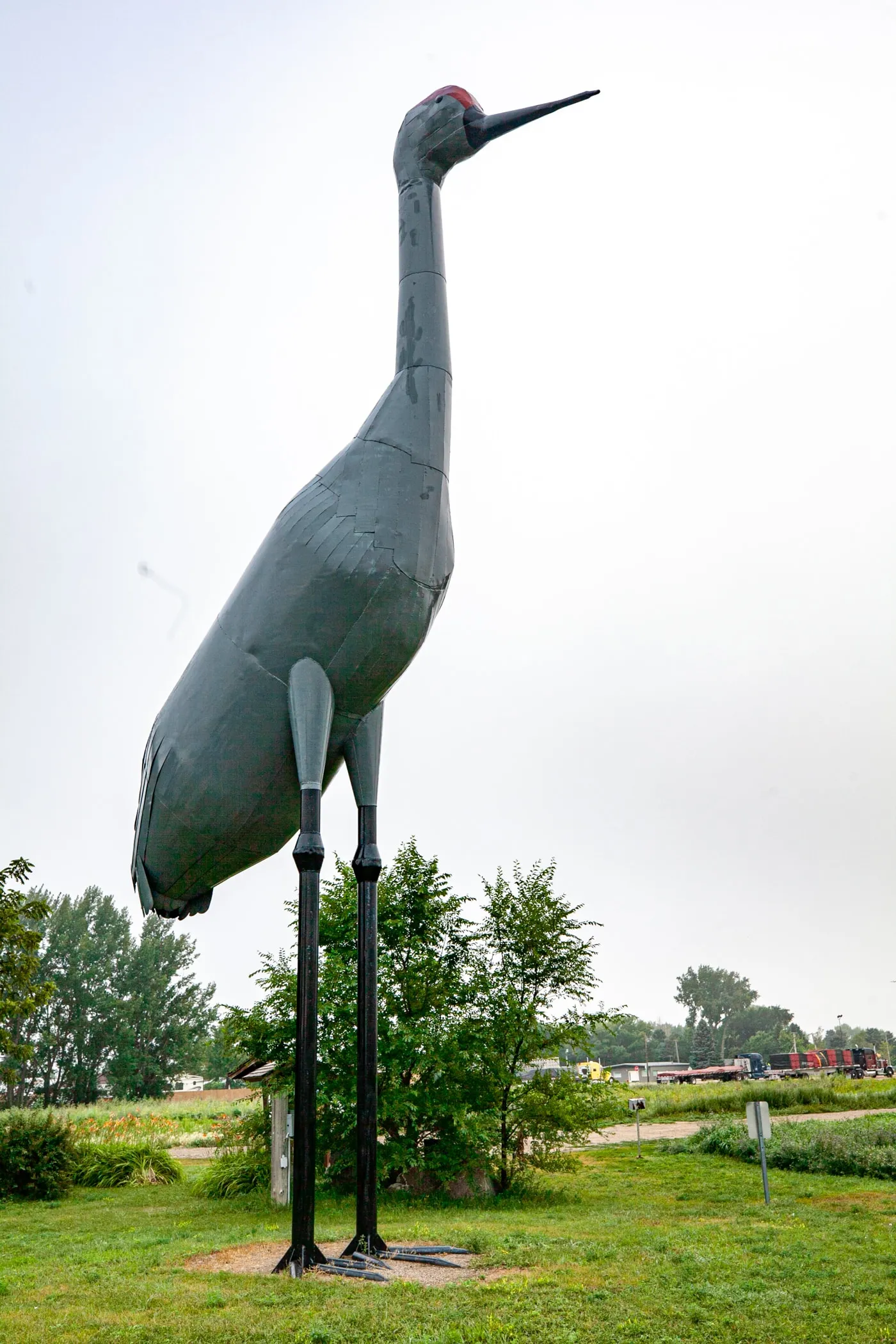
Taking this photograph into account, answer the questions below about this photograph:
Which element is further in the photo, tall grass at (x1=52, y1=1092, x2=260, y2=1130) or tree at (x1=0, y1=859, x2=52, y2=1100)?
tall grass at (x1=52, y1=1092, x2=260, y2=1130)

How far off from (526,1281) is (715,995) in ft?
381

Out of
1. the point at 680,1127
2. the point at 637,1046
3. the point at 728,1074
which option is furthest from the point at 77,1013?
the point at 637,1046

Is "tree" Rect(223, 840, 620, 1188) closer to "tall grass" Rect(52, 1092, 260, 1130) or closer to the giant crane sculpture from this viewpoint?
the giant crane sculpture

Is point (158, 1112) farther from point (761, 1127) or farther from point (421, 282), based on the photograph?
point (421, 282)

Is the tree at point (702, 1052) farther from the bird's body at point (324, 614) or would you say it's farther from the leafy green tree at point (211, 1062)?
the bird's body at point (324, 614)

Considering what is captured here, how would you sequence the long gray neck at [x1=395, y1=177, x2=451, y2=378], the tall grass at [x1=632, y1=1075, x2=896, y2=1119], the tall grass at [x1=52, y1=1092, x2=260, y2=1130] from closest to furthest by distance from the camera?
1. the long gray neck at [x1=395, y1=177, x2=451, y2=378]
2. the tall grass at [x1=632, y1=1075, x2=896, y2=1119]
3. the tall grass at [x1=52, y1=1092, x2=260, y2=1130]

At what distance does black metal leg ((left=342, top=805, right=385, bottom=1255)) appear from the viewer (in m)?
7.43

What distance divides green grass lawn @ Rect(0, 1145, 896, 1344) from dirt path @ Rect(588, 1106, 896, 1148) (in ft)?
39.2

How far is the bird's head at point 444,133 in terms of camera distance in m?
8.38

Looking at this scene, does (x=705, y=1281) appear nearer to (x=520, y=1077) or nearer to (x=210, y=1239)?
(x=210, y=1239)

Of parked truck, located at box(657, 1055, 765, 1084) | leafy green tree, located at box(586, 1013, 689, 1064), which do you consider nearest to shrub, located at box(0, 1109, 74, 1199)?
parked truck, located at box(657, 1055, 765, 1084)

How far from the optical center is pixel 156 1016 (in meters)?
57.9

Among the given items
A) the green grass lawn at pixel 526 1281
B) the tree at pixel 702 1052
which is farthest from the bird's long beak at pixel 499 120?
the tree at pixel 702 1052

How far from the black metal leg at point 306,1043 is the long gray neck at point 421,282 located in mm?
3686
